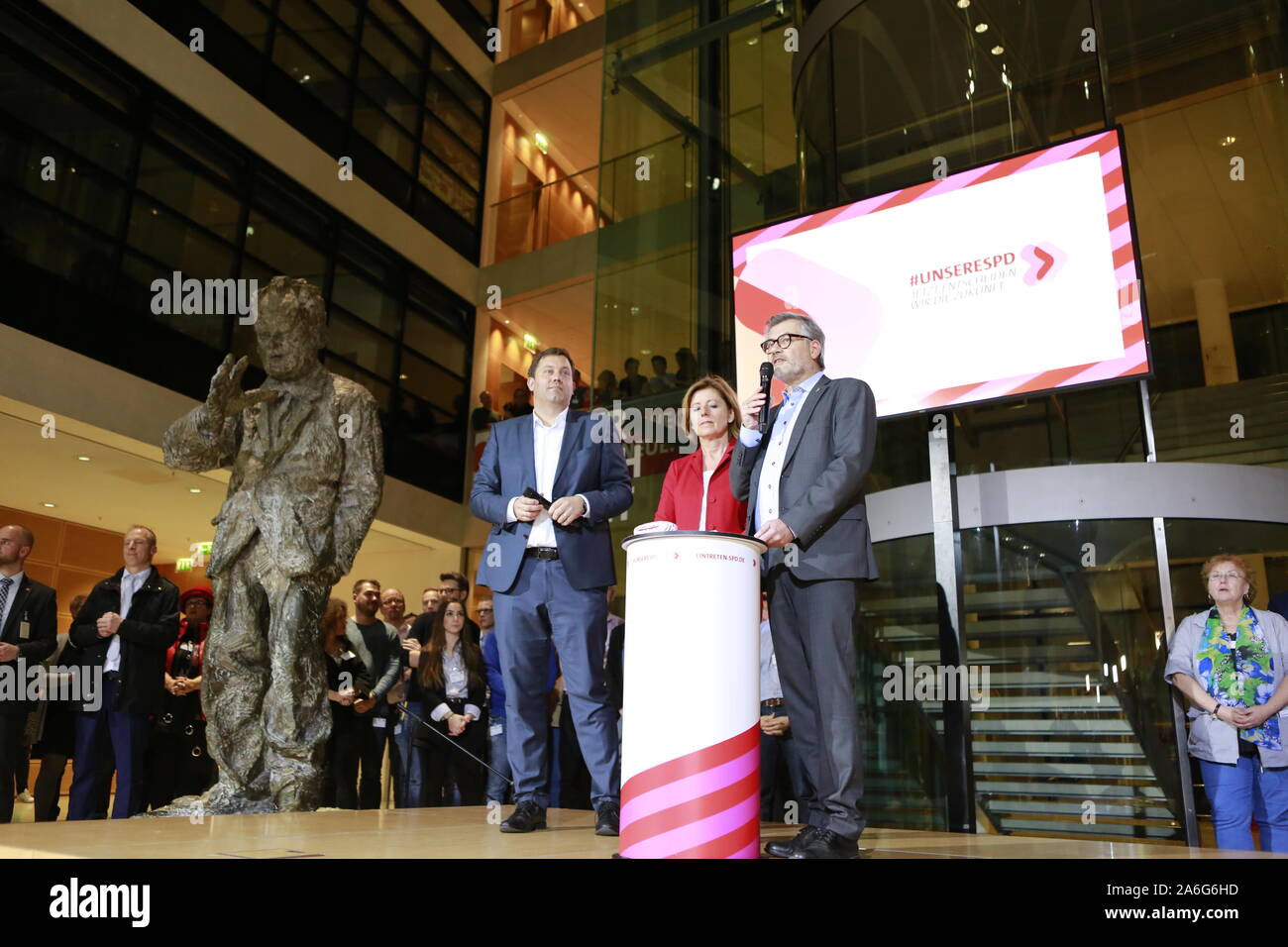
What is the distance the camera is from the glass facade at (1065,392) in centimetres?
557

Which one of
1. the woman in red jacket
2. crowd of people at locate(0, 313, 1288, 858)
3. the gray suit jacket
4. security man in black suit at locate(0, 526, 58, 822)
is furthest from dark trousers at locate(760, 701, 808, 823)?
security man in black suit at locate(0, 526, 58, 822)

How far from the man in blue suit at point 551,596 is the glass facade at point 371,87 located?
8.96 m

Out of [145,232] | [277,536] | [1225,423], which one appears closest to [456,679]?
[277,536]

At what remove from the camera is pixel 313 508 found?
4102mm

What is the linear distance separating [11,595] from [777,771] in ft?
13.0

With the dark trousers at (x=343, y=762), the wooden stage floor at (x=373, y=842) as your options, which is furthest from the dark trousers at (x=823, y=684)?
the dark trousers at (x=343, y=762)

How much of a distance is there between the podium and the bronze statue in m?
2.04

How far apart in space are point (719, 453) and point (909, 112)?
15.6 ft

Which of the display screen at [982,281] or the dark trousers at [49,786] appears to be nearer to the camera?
the display screen at [982,281]

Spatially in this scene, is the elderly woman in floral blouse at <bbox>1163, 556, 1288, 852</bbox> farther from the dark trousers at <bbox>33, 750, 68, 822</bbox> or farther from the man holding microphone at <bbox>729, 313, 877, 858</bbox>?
the dark trousers at <bbox>33, 750, 68, 822</bbox>

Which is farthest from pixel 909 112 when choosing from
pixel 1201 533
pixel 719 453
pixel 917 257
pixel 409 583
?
pixel 409 583

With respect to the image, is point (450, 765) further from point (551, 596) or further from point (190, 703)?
point (551, 596)

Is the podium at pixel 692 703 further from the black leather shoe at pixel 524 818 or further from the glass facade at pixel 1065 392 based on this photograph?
the glass facade at pixel 1065 392

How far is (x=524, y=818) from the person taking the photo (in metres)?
3.21
